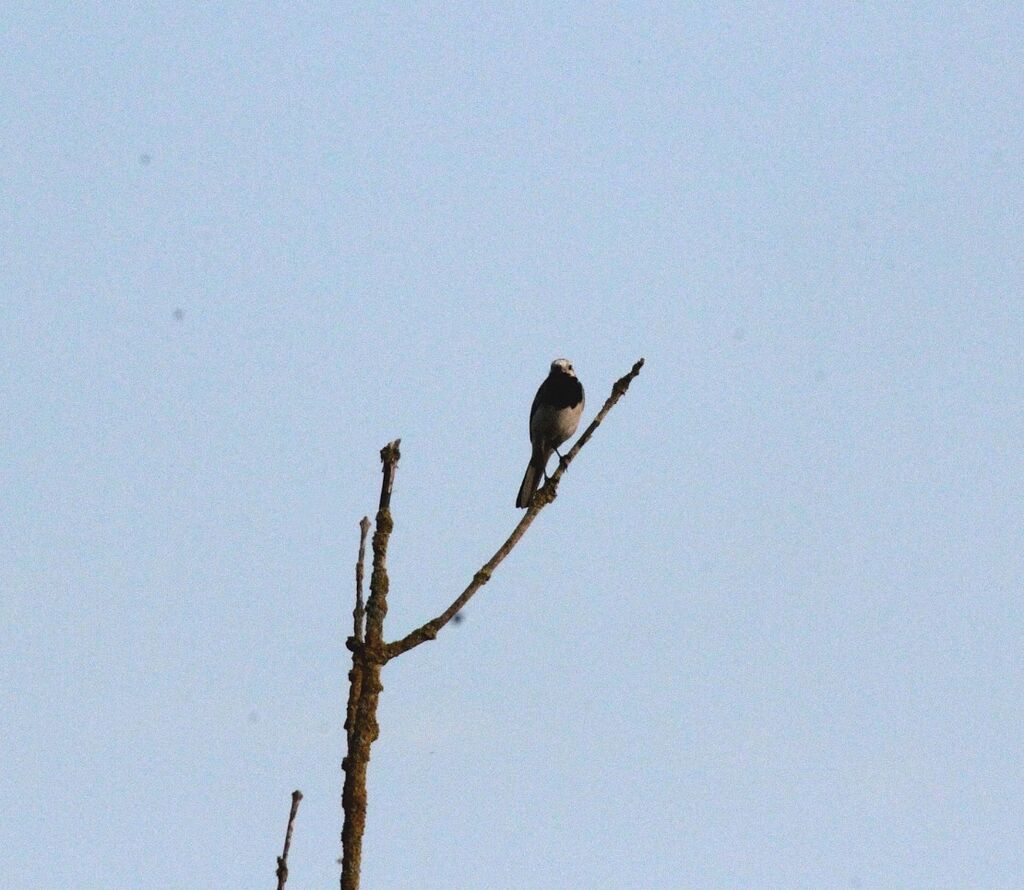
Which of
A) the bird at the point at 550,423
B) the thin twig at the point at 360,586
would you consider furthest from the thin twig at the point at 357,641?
the bird at the point at 550,423

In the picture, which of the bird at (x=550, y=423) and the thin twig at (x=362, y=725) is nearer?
the thin twig at (x=362, y=725)

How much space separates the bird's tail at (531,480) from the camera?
12070mm

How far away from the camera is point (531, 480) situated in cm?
1226

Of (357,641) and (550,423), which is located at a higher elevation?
(550,423)

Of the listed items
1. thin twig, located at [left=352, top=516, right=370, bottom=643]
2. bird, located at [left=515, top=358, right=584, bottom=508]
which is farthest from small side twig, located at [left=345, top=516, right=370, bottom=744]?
bird, located at [left=515, top=358, right=584, bottom=508]

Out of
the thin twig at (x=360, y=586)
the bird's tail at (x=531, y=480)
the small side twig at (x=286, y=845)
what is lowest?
the small side twig at (x=286, y=845)

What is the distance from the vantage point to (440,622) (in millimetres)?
3293

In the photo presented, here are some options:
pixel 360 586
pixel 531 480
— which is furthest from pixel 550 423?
pixel 360 586

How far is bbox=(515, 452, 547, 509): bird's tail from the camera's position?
1207 cm

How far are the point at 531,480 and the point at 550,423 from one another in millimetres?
481

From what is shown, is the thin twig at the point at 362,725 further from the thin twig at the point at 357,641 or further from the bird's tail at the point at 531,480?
the bird's tail at the point at 531,480

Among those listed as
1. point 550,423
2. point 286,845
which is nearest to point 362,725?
point 286,845

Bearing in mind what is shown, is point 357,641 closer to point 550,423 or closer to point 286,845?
point 286,845

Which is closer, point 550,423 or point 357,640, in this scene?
point 357,640
